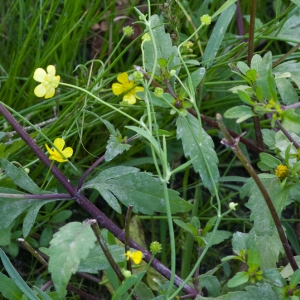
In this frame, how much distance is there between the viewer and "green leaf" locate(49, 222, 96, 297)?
78cm

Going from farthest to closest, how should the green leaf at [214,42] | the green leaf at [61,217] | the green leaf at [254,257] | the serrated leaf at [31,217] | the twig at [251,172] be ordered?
the green leaf at [61,217]
the green leaf at [214,42]
the serrated leaf at [31,217]
the green leaf at [254,257]
the twig at [251,172]

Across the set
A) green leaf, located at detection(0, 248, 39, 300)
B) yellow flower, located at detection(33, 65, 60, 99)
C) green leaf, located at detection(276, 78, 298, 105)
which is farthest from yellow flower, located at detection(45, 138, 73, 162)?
green leaf, located at detection(276, 78, 298, 105)

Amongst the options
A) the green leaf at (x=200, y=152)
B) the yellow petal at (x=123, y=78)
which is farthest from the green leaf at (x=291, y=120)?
the yellow petal at (x=123, y=78)

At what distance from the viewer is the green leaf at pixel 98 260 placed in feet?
2.99

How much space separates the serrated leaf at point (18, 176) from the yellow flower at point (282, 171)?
0.48 meters

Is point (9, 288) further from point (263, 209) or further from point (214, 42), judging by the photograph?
point (214, 42)

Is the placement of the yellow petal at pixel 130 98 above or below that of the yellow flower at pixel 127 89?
below

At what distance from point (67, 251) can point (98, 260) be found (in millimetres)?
138

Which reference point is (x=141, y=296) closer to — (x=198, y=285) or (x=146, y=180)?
(x=198, y=285)

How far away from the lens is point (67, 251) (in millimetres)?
798

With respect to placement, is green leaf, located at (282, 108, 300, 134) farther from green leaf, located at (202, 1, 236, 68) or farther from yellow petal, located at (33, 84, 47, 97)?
yellow petal, located at (33, 84, 47, 97)

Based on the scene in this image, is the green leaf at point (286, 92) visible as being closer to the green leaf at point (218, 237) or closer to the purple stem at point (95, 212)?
the green leaf at point (218, 237)

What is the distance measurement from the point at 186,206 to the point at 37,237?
1.98 feet

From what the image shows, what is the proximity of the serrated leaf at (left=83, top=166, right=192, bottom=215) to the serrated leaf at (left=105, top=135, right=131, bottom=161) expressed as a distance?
4 cm
